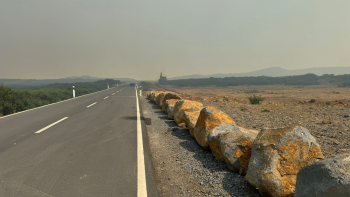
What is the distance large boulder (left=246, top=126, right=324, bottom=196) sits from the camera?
3.18 meters

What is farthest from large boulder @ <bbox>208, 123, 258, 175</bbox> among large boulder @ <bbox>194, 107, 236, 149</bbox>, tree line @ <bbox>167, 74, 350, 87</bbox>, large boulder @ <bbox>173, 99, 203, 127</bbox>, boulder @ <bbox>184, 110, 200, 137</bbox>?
tree line @ <bbox>167, 74, 350, 87</bbox>

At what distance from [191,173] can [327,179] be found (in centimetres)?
262

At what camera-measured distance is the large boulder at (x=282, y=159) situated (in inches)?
125

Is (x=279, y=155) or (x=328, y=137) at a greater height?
(x=279, y=155)

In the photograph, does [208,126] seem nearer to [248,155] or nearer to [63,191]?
[248,155]

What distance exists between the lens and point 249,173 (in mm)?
3592

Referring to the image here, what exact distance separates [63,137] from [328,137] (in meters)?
9.22

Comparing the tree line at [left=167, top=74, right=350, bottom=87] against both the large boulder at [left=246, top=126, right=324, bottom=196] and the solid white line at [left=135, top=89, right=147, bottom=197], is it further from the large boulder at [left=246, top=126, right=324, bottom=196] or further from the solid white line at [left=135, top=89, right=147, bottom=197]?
the solid white line at [left=135, top=89, right=147, bottom=197]

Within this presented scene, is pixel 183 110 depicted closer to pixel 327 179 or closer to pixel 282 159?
pixel 282 159

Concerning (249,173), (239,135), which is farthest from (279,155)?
(239,135)

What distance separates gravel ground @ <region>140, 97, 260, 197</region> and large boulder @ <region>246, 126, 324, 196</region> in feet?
1.51

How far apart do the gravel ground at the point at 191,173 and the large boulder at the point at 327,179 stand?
120 cm

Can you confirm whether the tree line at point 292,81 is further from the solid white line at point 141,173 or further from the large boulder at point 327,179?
the large boulder at point 327,179

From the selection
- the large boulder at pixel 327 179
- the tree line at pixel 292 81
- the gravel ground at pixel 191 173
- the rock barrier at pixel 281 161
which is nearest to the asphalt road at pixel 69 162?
the gravel ground at pixel 191 173
